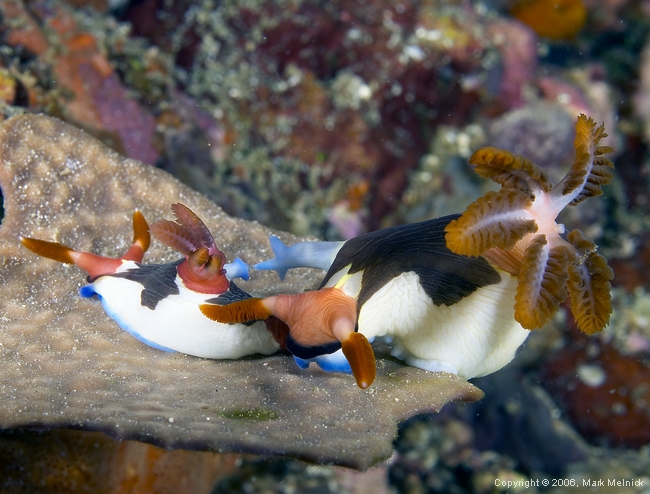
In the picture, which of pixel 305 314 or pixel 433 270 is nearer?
pixel 305 314

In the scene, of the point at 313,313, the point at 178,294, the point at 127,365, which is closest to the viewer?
the point at 313,313

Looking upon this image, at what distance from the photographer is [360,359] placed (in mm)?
1538

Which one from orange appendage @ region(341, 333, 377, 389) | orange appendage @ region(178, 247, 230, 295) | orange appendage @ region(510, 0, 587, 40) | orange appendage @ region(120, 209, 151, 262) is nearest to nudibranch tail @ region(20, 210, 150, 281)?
orange appendage @ region(120, 209, 151, 262)

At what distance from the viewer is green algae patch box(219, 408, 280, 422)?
1.65 metres

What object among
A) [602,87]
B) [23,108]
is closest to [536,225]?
[23,108]

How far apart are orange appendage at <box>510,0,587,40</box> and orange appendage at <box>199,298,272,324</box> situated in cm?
711

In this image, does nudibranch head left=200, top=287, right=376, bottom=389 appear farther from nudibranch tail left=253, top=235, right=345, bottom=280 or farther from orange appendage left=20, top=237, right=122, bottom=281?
orange appendage left=20, top=237, right=122, bottom=281

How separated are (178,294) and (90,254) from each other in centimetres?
50

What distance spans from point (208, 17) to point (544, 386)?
5.96 meters

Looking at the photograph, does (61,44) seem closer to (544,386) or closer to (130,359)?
(130,359)

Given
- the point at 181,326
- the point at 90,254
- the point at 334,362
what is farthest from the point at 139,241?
the point at 334,362

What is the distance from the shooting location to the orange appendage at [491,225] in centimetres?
173

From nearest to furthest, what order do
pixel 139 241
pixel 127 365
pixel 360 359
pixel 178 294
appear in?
pixel 360 359 → pixel 127 365 → pixel 178 294 → pixel 139 241

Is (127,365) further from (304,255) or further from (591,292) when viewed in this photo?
(591,292)
